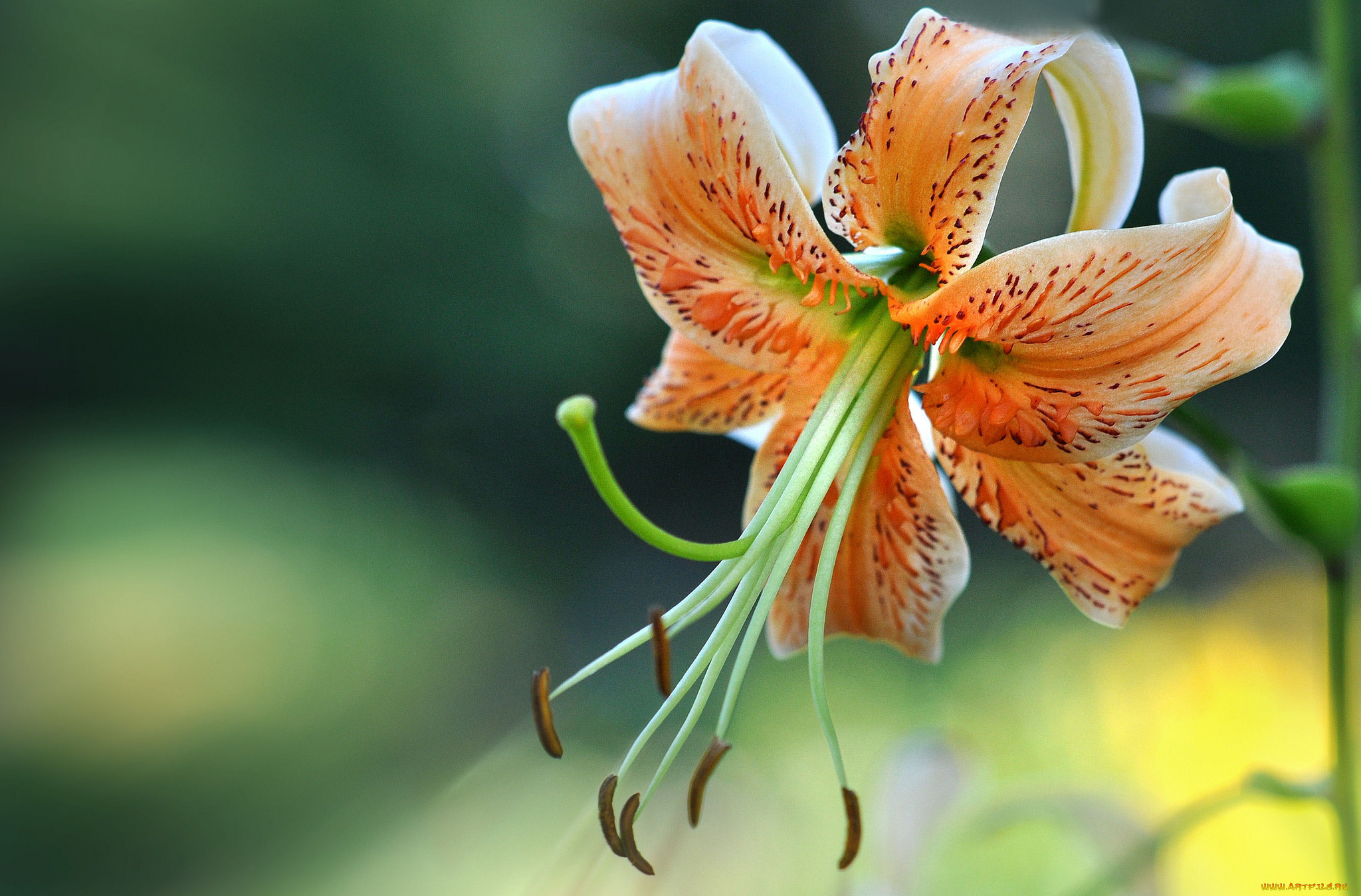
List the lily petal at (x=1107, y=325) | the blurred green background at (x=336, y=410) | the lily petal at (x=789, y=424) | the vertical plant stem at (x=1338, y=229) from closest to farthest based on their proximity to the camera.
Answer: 1. the lily petal at (x=1107, y=325)
2. the lily petal at (x=789, y=424)
3. the vertical plant stem at (x=1338, y=229)
4. the blurred green background at (x=336, y=410)

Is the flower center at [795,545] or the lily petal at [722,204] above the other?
the lily petal at [722,204]

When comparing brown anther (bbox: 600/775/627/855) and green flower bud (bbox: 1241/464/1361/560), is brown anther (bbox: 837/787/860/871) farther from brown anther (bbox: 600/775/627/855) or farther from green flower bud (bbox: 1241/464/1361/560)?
green flower bud (bbox: 1241/464/1361/560)

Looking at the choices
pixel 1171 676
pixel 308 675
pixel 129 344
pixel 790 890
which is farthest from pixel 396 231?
pixel 790 890

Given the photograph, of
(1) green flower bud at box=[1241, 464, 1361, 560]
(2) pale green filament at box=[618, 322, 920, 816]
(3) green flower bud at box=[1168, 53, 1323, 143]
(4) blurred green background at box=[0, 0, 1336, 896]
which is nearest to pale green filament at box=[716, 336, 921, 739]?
(2) pale green filament at box=[618, 322, 920, 816]

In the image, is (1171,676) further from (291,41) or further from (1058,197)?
(291,41)

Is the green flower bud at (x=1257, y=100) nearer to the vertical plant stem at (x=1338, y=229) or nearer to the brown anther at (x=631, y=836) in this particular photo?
the vertical plant stem at (x=1338, y=229)

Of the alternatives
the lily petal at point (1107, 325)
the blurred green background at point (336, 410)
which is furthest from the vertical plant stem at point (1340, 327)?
the blurred green background at point (336, 410)

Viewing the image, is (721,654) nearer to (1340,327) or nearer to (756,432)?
(756,432)
